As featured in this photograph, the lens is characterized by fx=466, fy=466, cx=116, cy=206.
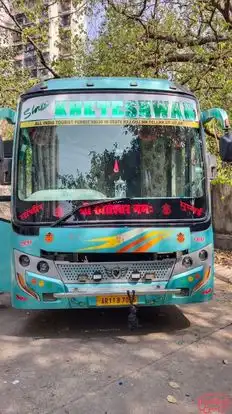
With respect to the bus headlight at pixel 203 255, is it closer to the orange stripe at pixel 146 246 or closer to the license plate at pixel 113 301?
the orange stripe at pixel 146 246

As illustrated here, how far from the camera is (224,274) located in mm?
8539

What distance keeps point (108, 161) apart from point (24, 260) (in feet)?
4.54

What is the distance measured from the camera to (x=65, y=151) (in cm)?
502

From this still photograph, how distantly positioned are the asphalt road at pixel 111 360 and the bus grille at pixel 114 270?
28.0 inches

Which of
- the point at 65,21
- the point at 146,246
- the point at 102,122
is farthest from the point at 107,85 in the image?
the point at 65,21

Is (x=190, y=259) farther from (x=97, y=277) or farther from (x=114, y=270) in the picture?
(x=97, y=277)

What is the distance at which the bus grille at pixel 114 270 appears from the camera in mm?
4859

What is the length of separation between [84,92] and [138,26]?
286 inches

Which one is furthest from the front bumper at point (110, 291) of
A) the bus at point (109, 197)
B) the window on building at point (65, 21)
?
the window on building at point (65, 21)

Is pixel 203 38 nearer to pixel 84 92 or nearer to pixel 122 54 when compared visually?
pixel 122 54

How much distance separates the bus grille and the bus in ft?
0.03

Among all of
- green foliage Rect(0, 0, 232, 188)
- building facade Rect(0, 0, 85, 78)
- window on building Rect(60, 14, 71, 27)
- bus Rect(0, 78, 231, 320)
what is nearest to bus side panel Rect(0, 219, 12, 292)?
bus Rect(0, 78, 231, 320)

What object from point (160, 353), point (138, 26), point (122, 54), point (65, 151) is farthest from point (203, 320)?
point (138, 26)

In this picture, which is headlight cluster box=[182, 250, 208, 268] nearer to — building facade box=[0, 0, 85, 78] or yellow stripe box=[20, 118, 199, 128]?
yellow stripe box=[20, 118, 199, 128]
